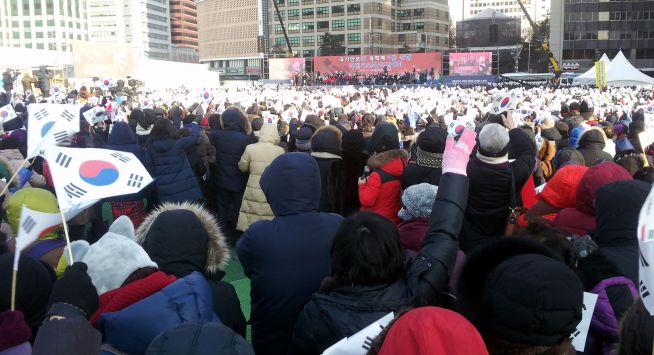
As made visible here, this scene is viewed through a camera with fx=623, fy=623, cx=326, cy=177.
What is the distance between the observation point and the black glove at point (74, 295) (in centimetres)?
199

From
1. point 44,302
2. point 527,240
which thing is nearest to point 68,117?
point 44,302

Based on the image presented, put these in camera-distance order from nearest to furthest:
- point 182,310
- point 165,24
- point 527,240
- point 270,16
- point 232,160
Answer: point 527,240 → point 182,310 → point 232,160 → point 270,16 → point 165,24

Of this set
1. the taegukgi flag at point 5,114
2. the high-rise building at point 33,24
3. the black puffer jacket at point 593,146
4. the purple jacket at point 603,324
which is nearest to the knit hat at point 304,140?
the black puffer jacket at point 593,146

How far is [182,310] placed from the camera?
225 centimetres

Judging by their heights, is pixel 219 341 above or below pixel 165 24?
below

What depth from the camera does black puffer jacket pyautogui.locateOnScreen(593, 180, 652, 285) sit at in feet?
9.04

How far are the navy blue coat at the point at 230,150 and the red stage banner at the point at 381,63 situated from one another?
43198 millimetres

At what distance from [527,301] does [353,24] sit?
99.2m

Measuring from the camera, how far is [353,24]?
97750 mm

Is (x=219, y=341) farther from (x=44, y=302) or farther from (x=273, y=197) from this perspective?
(x=273, y=197)

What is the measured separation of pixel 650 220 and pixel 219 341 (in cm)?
111

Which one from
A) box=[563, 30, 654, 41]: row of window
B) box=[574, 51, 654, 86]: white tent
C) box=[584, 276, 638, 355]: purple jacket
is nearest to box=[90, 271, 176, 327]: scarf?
box=[584, 276, 638, 355]: purple jacket

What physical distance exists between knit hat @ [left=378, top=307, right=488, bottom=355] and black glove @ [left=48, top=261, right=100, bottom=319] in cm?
107

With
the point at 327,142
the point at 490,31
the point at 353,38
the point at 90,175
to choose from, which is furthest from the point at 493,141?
the point at 353,38
